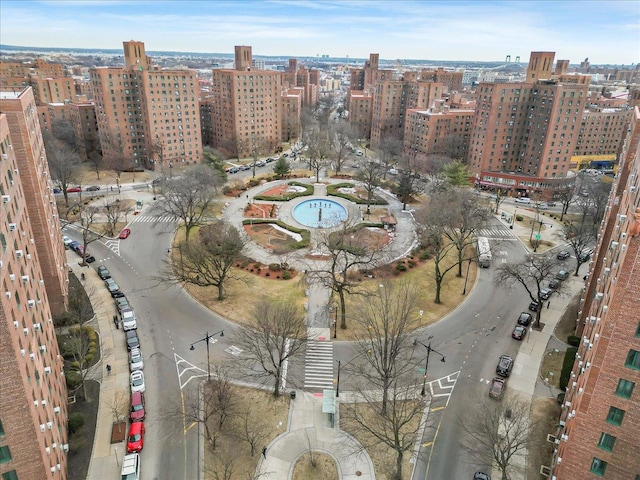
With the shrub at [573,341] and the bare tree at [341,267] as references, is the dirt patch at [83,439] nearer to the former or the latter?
the bare tree at [341,267]

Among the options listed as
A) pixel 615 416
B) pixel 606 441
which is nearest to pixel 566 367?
pixel 606 441

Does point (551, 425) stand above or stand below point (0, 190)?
below

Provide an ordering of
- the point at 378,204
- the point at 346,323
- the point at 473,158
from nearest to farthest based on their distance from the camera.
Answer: the point at 346,323, the point at 378,204, the point at 473,158

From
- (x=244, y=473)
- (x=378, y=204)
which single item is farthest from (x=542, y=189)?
(x=244, y=473)

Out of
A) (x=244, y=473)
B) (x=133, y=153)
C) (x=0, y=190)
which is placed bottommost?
(x=244, y=473)

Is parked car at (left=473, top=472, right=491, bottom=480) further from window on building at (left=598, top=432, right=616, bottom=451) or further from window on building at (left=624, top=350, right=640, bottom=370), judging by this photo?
window on building at (left=624, top=350, right=640, bottom=370)

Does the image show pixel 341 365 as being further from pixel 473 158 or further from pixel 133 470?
pixel 473 158

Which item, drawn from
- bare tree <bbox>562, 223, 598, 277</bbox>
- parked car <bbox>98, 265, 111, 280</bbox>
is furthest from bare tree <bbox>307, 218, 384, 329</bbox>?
bare tree <bbox>562, 223, 598, 277</bbox>

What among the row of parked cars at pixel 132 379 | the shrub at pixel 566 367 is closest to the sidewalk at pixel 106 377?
the row of parked cars at pixel 132 379
